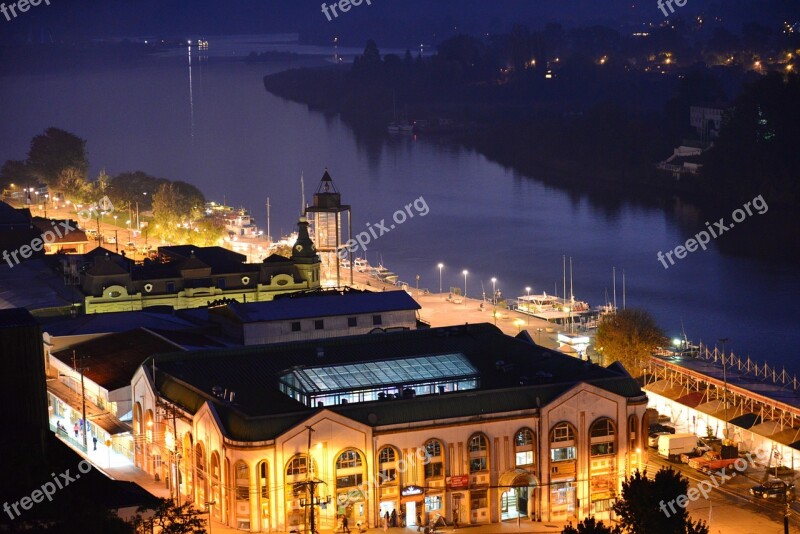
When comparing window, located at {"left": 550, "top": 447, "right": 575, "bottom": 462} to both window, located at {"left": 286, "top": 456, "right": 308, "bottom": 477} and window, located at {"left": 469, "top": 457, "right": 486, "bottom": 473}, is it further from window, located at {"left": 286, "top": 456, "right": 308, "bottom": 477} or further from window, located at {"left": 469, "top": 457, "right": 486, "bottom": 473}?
window, located at {"left": 286, "top": 456, "right": 308, "bottom": 477}

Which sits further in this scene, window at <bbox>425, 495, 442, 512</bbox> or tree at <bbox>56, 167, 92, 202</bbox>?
tree at <bbox>56, 167, 92, 202</bbox>

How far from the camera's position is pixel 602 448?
13.2 metres

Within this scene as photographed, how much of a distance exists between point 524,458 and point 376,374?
4.47 ft

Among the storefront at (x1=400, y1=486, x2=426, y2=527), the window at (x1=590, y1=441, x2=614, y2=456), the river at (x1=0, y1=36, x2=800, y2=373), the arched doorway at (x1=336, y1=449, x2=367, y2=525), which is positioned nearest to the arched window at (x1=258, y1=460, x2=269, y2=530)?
the arched doorway at (x1=336, y1=449, x2=367, y2=525)

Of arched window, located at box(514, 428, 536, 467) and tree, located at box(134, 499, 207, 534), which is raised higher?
tree, located at box(134, 499, 207, 534)

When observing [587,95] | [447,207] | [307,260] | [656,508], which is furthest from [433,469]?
[587,95]

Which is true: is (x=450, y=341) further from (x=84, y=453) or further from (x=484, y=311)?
(x=484, y=311)

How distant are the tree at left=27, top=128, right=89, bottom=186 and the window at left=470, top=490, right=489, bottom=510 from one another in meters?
24.8

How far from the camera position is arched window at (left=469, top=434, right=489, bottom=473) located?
12820 mm

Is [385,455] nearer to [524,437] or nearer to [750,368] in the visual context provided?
[524,437]

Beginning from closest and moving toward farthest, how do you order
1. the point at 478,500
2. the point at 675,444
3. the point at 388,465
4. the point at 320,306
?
1. the point at 388,465
2. the point at 478,500
3. the point at 675,444
4. the point at 320,306

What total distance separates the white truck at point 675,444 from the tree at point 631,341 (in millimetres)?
2846

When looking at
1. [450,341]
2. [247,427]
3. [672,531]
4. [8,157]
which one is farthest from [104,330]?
[8,157]

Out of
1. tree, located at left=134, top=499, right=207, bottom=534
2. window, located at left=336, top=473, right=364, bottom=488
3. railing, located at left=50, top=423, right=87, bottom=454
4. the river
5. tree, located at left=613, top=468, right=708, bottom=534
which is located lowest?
the river
